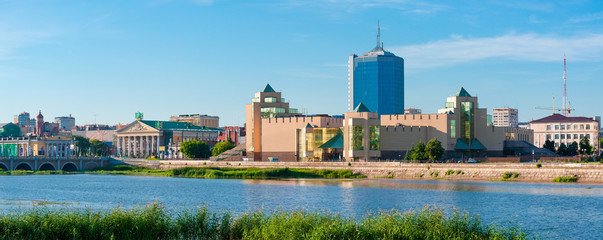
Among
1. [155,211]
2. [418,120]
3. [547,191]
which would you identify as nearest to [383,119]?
[418,120]

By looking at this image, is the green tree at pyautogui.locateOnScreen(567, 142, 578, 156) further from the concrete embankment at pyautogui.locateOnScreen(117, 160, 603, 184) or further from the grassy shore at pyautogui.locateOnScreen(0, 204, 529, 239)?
the grassy shore at pyautogui.locateOnScreen(0, 204, 529, 239)

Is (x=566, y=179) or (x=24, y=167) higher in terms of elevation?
(x=566, y=179)

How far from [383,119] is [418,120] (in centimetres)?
889

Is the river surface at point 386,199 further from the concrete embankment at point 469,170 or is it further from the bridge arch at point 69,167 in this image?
the bridge arch at point 69,167

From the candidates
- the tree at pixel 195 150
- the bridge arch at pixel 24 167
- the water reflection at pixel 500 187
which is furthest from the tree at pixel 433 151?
the bridge arch at pixel 24 167

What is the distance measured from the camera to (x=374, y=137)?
492ft

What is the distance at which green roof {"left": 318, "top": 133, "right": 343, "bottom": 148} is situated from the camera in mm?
155000

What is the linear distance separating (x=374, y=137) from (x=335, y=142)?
9.93 m

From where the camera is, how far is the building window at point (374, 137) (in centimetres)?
15000

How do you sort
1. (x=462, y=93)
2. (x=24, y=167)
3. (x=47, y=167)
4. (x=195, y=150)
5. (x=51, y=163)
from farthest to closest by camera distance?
(x=195, y=150), (x=47, y=167), (x=51, y=163), (x=24, y=167), (x=462, y=93)

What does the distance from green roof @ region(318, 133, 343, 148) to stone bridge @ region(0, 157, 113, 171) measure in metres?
69.1

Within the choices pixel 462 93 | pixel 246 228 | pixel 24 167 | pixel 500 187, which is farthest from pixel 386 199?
pixel 24 167

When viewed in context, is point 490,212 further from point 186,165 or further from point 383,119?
point 186,165

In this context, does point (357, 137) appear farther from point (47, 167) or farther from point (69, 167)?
point (47, 167)
